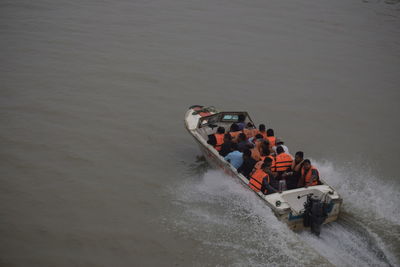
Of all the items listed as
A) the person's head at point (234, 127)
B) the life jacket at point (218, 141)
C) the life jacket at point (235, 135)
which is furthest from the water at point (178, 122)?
the person's head at point (234, 127)

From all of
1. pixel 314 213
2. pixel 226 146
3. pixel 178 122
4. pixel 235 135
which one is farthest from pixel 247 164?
pixel 178 122

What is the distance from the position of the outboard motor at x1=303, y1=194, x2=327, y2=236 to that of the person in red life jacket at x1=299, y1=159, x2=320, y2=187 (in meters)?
0.62

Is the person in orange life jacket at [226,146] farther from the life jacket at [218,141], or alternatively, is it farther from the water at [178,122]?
the water at [178,122]

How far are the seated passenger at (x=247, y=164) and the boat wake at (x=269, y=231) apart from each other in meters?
0.27

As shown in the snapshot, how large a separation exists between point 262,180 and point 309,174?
0.98 meters

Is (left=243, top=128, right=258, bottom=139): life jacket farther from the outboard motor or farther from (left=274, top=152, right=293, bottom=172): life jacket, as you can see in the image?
the outboard motor

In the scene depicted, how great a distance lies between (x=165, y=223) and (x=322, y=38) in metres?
11.9

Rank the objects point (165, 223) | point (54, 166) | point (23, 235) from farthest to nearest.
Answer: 1. point (54, 166)
2. point (165, 223)
3. point (23, 235)

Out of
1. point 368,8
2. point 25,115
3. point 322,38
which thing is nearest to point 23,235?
point 25,115

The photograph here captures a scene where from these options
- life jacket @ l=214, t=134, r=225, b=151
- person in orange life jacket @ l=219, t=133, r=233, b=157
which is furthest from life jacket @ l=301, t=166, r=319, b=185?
life jacket @ l=214, t=134, r=225, b=151

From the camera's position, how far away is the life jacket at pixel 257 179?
7.62 m

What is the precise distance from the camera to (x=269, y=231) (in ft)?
24.2

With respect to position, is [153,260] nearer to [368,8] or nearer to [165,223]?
[165,223]

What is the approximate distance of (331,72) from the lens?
1407 centimetres
